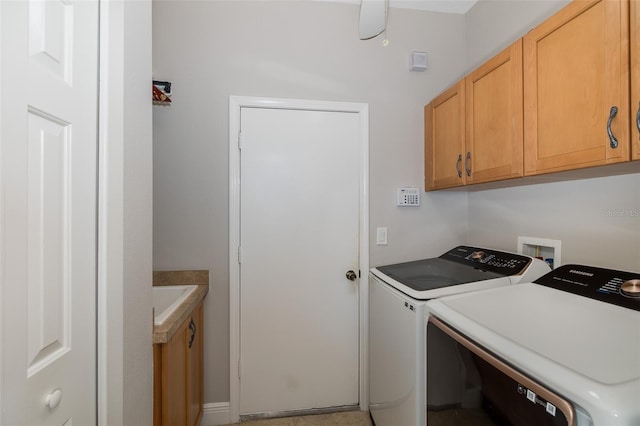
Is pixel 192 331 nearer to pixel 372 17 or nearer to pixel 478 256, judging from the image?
pixel 478 256

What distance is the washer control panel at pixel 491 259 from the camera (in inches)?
50.5

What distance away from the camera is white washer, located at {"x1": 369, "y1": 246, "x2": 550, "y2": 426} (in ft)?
3.64

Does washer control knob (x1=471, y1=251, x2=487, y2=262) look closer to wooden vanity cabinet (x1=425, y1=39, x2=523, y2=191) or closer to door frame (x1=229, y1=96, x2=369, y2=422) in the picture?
wooden vanity cabinet (x1=425, y1=39, x2=523, y2=191)

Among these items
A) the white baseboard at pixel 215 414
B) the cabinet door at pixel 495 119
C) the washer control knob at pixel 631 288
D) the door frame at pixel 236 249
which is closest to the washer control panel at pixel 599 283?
the washer control knob at pixel 631 288

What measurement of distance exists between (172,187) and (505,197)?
2080 millimetres

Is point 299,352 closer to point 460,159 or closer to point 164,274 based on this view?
point 164,274

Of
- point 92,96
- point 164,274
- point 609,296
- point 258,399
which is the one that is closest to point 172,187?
point 164,274

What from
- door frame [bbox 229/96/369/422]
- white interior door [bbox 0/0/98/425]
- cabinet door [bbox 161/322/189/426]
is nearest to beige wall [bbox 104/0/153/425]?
white interior door [bbox 0/0/98/425]

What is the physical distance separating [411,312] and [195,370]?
1259mm

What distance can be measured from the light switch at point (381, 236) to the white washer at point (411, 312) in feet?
0.75

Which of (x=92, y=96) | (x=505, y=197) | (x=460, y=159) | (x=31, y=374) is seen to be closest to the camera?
(x=31, y=374)

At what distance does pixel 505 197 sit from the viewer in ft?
5.31

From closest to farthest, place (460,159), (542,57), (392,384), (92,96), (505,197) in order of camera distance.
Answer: (92,96)
(542,57)
(392,384)
(460,159)
(505,197)

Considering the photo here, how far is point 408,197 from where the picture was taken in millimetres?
1875
